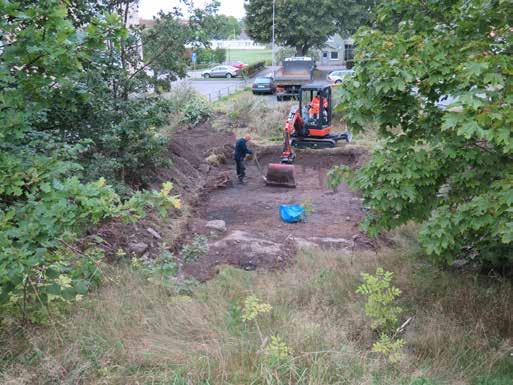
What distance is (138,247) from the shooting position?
31.4 feet

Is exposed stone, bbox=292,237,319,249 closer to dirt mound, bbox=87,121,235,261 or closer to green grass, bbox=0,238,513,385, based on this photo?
dirt mound, bbox=87,121,235,261

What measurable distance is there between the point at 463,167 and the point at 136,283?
426cm

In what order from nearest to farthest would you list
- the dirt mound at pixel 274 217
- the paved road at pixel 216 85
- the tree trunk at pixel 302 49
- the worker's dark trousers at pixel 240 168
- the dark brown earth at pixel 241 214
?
1. the dark brown earth at pixel 241 214
2. the dirt mound at pixel 274 217
3. the worker's dark trousers at pixel 240 168
4. the paved road at pixel 216 85
5. the tree trunk at pixel 302 49

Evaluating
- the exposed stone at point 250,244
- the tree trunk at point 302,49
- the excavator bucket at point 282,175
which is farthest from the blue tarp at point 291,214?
the tree trunk at point 302,49

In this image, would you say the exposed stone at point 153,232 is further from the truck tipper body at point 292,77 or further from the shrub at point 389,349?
the truck tipper body at point 292,77

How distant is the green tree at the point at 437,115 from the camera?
482cm

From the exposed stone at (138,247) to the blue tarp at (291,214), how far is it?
4135mm

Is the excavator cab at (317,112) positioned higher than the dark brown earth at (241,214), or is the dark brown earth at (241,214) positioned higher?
the excavator cab at (317,112)

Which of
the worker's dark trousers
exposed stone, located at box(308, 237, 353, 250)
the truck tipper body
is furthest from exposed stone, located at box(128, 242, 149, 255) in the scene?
the truck tipper body

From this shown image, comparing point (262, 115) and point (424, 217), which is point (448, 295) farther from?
point (262, 115)

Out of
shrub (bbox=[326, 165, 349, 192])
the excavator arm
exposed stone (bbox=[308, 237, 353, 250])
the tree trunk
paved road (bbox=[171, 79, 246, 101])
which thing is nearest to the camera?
shrub (bbox=[326, 165, 349, 192])

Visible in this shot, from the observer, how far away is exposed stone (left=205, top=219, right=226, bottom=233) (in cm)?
1210

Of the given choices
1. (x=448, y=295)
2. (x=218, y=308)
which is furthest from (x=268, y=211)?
(x=218, y=308)

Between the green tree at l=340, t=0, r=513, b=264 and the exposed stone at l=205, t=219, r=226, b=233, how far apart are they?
598cm
